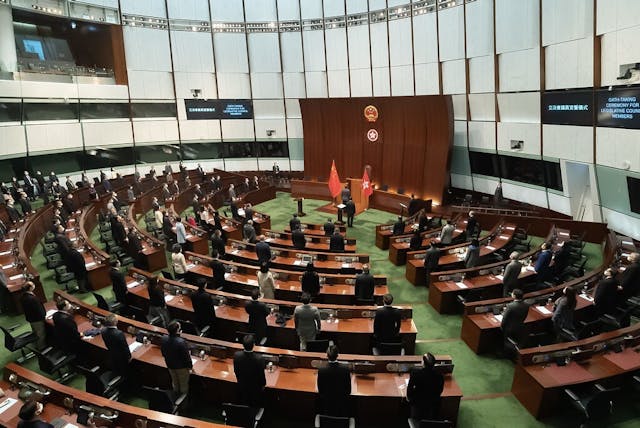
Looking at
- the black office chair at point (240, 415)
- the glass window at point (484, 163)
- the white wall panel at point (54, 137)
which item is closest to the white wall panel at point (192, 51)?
the white wall panel at point (54, 137)

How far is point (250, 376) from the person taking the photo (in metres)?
4.49

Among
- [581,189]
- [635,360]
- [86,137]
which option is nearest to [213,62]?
[86,137]

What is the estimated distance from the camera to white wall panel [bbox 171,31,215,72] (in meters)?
20.5

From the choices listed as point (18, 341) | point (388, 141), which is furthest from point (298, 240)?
point (388, 141)

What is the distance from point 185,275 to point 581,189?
1169cm

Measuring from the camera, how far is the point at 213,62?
69.8 feet

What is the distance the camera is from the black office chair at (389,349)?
5.44m

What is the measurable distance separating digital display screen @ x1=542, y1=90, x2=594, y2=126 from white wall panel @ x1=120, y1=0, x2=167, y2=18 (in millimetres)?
17760

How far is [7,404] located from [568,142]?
13.7 meters

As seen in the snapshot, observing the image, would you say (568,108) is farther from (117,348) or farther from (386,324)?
(117,348)

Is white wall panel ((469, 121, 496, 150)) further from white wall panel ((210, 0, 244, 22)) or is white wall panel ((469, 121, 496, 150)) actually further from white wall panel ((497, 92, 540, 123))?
white wall panel ((210, 0, 244, 22))

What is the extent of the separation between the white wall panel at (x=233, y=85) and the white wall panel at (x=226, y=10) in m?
2.77

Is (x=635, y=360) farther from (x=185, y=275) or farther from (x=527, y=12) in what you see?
(x=527, y=12)

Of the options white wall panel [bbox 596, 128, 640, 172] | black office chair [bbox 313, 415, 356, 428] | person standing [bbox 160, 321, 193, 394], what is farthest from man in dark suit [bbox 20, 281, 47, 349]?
white wall panel [bbox 596, 128, 640, 172]
